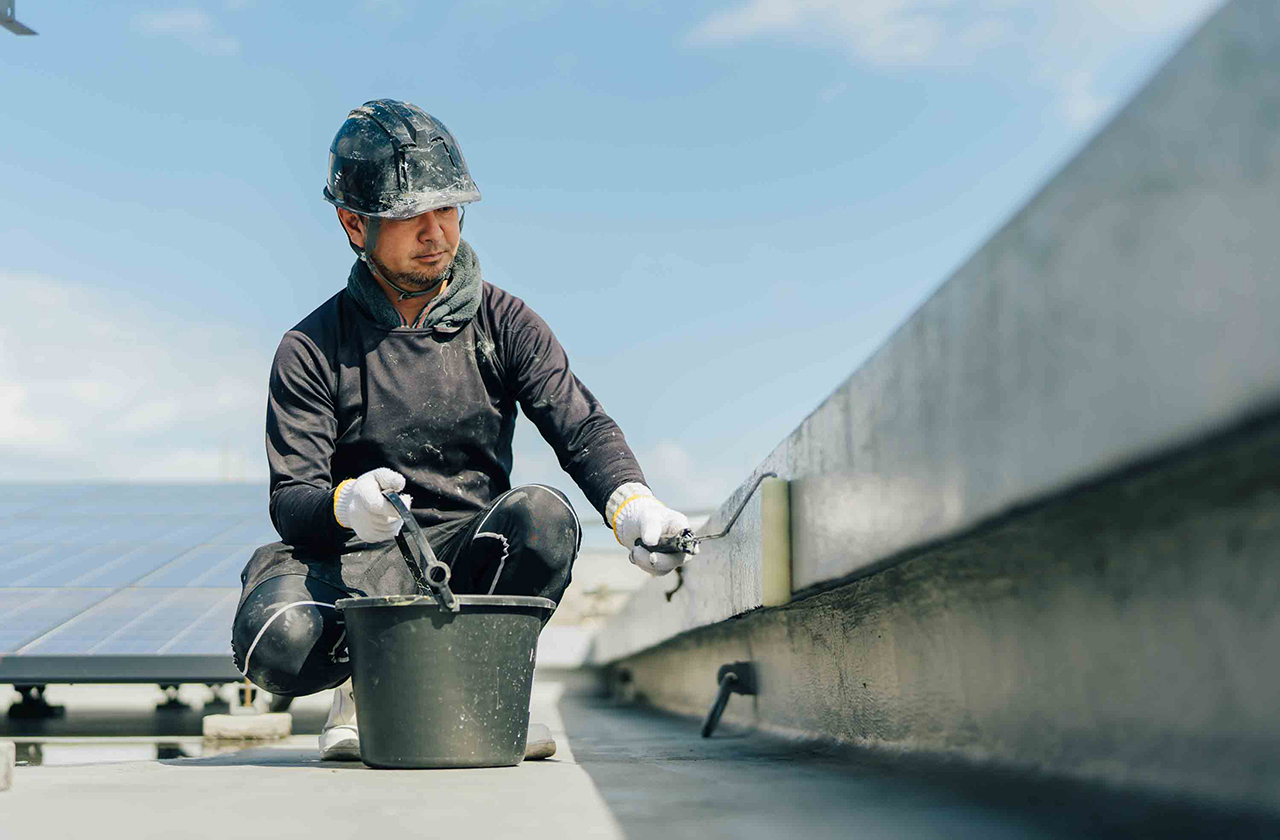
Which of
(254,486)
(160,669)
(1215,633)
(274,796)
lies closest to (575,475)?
(274,796)

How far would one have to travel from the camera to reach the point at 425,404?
2613 mm

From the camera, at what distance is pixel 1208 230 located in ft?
2.73

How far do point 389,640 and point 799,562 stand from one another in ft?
2.46

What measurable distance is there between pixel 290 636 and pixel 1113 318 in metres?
1.85

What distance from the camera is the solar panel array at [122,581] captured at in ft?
13.4

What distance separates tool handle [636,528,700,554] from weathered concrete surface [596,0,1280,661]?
2.46 feet

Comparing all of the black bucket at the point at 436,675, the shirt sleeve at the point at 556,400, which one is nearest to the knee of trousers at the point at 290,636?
the black bucket at the point at 436,675

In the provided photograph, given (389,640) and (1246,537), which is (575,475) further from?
(1246,537)

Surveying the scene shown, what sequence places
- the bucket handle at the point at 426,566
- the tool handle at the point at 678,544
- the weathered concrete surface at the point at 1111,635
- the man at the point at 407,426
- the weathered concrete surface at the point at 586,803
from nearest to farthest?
the weathered concrete surface at the point at 1111,635, the weathered concrete surface at the point at 586,803, the bucket handle at the point at 426,566, the tool handle at the point at 678,544, the man at the point at 407,426

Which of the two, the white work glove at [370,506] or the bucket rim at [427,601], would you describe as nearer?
the bucket rim at [427,601]

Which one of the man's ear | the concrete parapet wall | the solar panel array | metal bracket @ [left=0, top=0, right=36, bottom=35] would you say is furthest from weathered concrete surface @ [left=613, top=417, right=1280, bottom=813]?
metal bracket @ [left=0, top=0, right=36, bottom=35]

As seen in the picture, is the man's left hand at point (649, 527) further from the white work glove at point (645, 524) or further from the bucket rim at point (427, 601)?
the bucket rim at point (427, 601)

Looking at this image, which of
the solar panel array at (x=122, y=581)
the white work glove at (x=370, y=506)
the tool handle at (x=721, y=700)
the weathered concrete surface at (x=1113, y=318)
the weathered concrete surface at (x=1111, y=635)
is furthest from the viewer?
the solar panel array at (x=122, y=581)

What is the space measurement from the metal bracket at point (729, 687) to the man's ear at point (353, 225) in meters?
1.42
